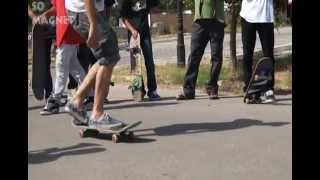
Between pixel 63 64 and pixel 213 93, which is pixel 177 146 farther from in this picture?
pixel 213 93

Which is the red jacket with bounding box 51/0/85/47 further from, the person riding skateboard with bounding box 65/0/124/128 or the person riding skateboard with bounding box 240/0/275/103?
the person riding skateboard with bounding box 240/0/275/103

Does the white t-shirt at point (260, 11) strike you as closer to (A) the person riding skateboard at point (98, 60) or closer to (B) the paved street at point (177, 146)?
(B) the paved street at point (177, 146)

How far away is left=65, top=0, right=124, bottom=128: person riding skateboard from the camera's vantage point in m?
6.46

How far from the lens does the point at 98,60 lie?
666cm

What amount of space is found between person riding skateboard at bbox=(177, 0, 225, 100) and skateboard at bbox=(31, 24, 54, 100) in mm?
1795

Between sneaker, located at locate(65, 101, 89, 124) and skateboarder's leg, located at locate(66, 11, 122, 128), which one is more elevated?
skateboarder's leg, located at locate(66, 11, 122, 128)

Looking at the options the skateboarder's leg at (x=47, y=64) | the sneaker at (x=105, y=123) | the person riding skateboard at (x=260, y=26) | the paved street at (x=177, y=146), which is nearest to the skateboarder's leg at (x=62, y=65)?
the skateboarder's leg at (x=47, y=64)

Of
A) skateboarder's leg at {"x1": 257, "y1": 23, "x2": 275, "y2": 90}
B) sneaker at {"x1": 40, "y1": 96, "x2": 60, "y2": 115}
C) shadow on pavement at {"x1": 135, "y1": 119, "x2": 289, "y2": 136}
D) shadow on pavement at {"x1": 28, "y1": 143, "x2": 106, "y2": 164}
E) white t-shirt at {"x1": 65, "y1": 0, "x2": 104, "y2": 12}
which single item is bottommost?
shadow on pavement at {"x1": 28, "y1": 143, "x2": 106, "y2": 164}

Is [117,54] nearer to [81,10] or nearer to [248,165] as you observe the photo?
[81,10]

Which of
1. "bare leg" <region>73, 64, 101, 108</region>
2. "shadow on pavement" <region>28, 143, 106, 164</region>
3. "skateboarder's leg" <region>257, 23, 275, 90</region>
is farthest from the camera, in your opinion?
"skateboarder's leg" <region>257, 23, 275, 90</region>

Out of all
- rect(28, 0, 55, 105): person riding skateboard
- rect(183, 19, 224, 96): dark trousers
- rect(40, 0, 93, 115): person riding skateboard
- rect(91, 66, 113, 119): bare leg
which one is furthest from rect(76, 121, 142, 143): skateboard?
rect(183, 19, 224, 96): dark trousers

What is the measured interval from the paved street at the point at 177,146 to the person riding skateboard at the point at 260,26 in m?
0.65

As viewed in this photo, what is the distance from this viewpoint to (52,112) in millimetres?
8305
